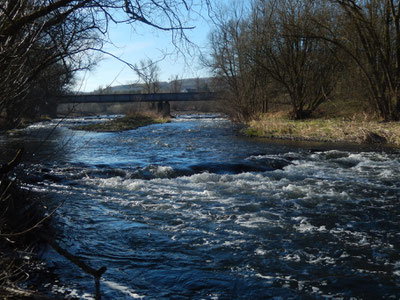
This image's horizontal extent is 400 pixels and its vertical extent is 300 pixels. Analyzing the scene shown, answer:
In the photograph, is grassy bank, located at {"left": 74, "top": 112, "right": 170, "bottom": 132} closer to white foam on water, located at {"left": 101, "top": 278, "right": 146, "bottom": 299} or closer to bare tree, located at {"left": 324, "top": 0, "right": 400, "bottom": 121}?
bare tree, located at {"left": 324, "top": 0, "right": 400, "bottom": 121}

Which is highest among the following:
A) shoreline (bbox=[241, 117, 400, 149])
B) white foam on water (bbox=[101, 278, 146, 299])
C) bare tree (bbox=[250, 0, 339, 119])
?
bare tree (bbox=[250, 0, 339, 119])

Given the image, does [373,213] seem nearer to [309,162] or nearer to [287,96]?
[309,162]

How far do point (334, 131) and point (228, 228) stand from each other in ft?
43.4

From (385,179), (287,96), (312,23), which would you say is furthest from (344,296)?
(287,96)

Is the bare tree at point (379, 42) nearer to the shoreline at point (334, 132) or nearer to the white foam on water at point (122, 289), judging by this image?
the shoreline at point (334, 132)

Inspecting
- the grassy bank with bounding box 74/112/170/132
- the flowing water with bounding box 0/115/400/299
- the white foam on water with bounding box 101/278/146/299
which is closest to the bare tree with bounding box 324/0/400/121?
the flowing water with bounding box 0/115/400/299

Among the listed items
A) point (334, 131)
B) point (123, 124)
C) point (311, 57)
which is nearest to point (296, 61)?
point (311, 57)

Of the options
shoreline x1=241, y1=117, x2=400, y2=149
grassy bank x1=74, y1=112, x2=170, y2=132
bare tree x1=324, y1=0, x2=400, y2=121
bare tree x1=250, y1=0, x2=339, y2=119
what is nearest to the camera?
shoreline x1=241, y1=117, x2=400, y2=149

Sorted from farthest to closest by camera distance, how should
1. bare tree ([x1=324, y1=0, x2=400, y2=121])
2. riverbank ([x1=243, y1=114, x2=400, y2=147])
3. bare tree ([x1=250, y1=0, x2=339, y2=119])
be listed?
bare tree ([x1=250, y1=0, x2=339, y2=119]) → bare tree ([x1=324, y1=0, x2=400, y2=121]) → riverbank ([x1=243, y1=114, x2=400, y2=147])

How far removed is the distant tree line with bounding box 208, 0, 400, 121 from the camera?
17.5m

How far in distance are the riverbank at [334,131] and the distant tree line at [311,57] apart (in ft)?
5.86

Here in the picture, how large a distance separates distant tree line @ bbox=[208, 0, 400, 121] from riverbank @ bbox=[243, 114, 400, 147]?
179cm

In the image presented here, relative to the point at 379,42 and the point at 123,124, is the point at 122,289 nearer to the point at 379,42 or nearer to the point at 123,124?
the point at 379,42

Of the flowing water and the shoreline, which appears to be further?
the shoreline
